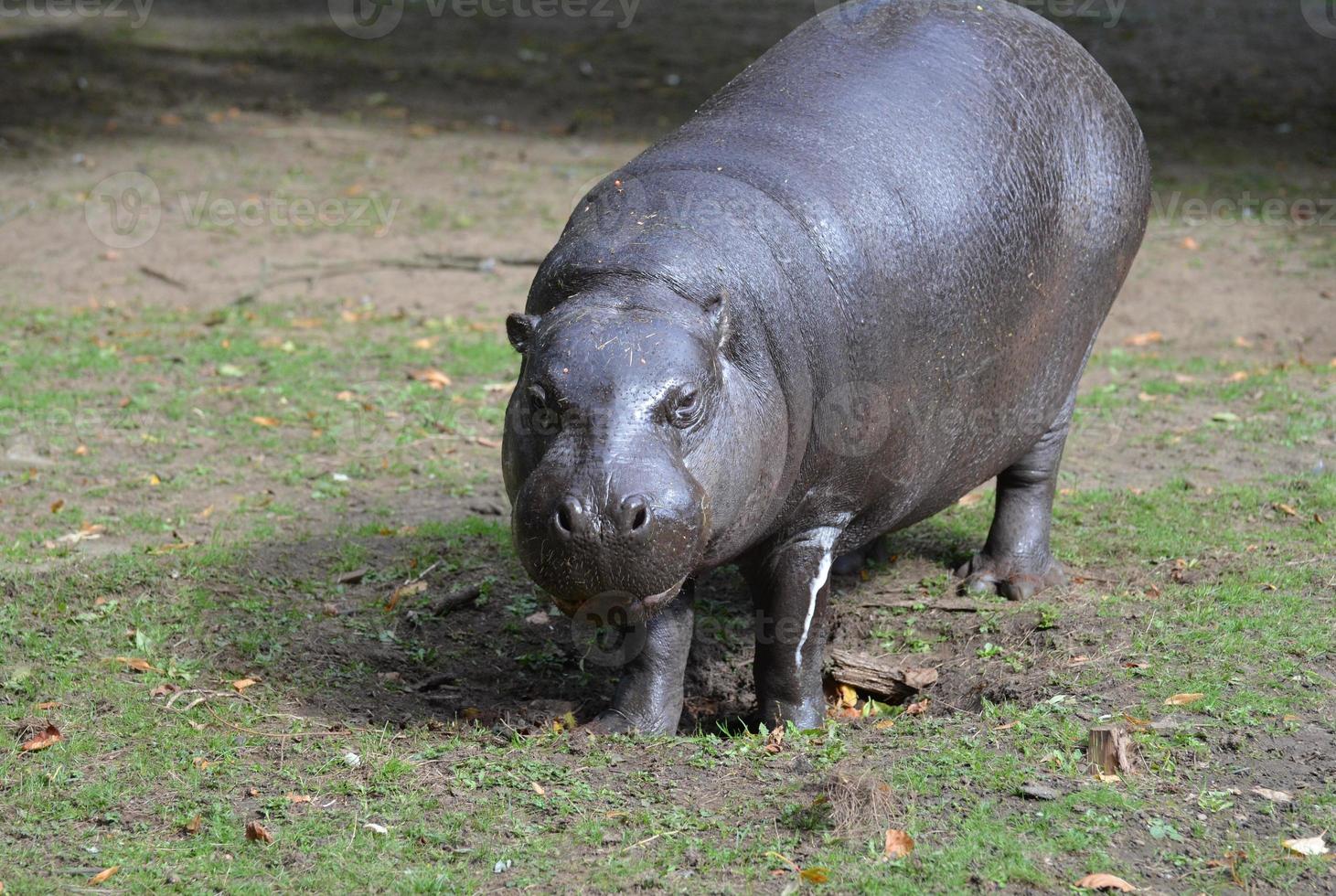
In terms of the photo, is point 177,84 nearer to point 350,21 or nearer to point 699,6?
point 350,21

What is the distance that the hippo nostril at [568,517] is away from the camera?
155 inches

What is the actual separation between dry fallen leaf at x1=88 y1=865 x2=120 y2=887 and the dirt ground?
4.10 ft

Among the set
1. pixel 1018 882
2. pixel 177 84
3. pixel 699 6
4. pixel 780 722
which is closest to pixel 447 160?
pixel 177 84

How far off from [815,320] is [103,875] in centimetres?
257

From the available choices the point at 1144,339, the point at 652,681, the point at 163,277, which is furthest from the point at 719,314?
the point at 163,277

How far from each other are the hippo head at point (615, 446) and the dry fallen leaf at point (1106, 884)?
1.32 metres

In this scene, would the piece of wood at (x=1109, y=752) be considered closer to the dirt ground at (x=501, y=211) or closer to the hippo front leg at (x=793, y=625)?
the dirt ground at (x=501, y=211)

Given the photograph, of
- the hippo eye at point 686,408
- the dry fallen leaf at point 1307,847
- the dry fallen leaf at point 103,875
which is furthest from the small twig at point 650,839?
the dry fallen leaf at point 1307,847

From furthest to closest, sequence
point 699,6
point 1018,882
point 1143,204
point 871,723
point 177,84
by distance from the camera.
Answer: point 699,6
point 177,84
point 1143,204
point 871,723
point 1018,882

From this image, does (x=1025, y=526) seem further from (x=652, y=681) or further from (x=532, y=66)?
(x=532, y=66)

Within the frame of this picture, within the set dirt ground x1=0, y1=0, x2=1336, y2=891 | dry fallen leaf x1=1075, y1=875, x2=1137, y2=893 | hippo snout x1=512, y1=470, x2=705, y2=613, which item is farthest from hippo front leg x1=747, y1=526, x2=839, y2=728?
dry fallen leaf x1=1075, y1=875, x2=1137, y2=893

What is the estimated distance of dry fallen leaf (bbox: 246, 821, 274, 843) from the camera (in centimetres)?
403

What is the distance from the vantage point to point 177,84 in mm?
15750

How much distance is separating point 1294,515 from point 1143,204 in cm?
155
